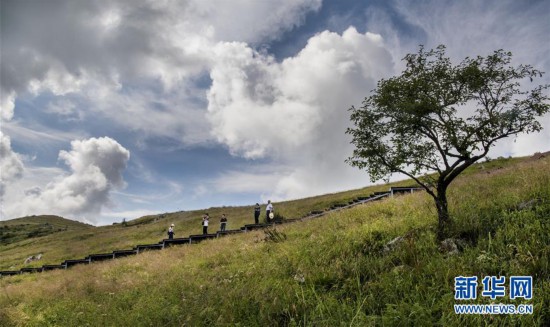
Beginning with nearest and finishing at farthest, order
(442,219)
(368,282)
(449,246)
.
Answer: (368,282), (449,246), (442,219)

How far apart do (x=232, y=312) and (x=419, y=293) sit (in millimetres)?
3592

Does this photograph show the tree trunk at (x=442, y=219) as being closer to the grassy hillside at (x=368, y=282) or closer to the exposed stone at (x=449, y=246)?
the grassy hillside at (x=368, y=282)

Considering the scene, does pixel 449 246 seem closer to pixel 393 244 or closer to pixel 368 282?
pixel 393 244

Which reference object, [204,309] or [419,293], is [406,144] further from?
[204,309]

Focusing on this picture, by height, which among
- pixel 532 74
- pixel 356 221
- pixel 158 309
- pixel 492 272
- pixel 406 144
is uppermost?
pixel 532 74

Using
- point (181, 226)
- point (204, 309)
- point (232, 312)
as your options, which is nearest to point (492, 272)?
point (232, 312)

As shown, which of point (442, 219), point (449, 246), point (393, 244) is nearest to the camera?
point (449, 246)

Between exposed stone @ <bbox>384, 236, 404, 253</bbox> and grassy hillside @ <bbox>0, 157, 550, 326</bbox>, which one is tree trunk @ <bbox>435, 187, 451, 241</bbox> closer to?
grassy hillside @ <bbox>0, 157, 550, 326</bbox>

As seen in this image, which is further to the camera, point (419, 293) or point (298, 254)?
point (298, 254)

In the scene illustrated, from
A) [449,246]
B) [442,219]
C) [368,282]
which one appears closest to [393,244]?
[449,246]

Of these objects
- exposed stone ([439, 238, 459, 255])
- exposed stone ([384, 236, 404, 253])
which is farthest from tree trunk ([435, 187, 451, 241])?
exposed stone ([384, 236, 404, 253])

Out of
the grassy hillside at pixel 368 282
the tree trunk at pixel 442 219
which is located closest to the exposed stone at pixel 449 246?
the grassy hillside at pixel 368 282

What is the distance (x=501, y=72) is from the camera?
1084cm

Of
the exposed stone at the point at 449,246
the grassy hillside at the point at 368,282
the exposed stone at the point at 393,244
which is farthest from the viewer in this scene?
the exposed stone at the point at 393,244
